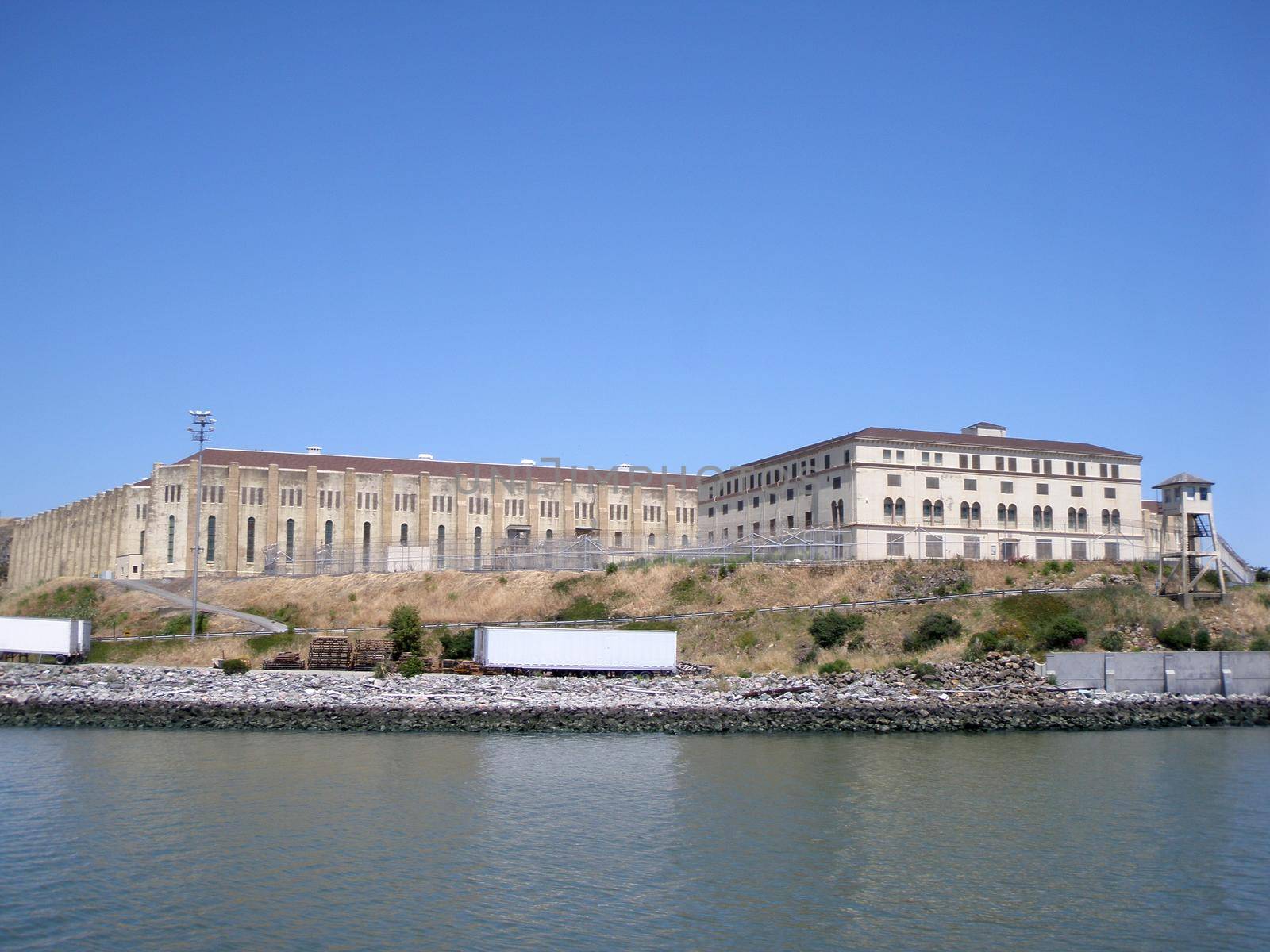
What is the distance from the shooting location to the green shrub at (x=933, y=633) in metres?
46.4

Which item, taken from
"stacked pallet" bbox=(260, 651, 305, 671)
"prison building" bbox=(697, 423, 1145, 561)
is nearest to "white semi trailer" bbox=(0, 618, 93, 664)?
"stacked pallet" bbox=(260, 651, 305, 671)

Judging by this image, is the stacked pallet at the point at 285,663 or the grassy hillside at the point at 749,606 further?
the stacked pallet at the point at 285,663

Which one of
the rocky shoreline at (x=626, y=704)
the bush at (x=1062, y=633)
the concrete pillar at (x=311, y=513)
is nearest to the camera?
the rocky shoreline at (x=626, y=704)

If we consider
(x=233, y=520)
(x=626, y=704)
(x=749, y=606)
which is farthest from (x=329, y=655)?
(x=233, y=520)

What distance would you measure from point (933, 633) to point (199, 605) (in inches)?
1724

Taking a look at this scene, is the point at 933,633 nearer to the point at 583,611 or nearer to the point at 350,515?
the point at 583,611

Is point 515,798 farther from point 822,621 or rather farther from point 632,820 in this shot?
point 822,621

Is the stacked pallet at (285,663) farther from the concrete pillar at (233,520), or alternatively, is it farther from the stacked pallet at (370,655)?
the concrete pillar at (233,520)

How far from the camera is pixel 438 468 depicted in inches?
3661

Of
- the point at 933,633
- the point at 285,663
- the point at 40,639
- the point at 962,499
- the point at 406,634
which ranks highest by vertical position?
the point at 962,499

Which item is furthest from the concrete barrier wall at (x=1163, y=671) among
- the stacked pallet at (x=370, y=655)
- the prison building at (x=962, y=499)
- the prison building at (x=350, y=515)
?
the prison building at (x=350, y=515)

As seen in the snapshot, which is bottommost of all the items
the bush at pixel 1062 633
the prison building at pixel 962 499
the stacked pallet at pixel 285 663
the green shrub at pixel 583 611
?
the stacked pallet at pixel 285 663

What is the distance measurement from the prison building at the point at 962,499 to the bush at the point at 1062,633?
1176 cm

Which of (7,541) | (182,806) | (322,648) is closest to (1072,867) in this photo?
(182,806)
